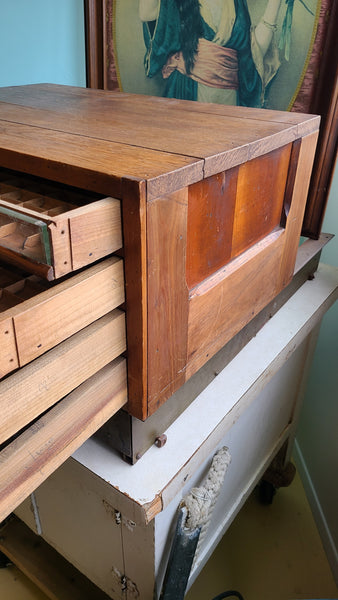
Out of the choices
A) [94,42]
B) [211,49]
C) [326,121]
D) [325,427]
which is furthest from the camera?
[325,427]

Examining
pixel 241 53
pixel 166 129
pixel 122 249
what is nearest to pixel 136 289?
pixel 122 249

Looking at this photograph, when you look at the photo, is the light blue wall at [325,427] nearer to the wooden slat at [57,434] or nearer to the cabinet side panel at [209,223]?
the cabinet side panel at [209,223]

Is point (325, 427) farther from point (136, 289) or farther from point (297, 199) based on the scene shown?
point (136, 289)

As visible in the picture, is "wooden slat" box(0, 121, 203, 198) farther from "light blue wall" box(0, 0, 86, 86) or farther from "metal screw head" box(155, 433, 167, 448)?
"light blue wall" box(0, 0, 86, 86)

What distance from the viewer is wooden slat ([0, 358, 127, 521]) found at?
507 millimetres

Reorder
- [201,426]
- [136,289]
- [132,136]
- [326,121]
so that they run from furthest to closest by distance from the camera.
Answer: [326,121], [201,426], [132,136], [136,289]

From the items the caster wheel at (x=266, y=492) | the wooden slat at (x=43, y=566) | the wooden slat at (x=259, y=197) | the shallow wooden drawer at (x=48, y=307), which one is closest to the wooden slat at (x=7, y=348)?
the shallow wooden drawer at (x=48, y=307)

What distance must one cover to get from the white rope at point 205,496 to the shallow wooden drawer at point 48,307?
0.49 meters

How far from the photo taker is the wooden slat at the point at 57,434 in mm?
507

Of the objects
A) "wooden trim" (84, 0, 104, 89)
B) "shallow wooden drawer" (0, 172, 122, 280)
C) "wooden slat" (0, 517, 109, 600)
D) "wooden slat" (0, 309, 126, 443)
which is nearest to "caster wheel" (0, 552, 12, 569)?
"wooden slat" (0, 517, 109, 600)

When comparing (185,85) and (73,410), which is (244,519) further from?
(185,85)

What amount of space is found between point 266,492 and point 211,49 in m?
1.36

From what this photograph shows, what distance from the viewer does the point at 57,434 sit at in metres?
0.55

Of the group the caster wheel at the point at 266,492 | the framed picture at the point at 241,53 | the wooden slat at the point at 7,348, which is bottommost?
the caster wheel at the point at 266,492
